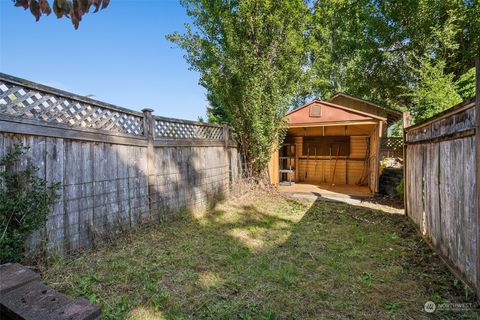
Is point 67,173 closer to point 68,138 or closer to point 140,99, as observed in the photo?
point 68,138

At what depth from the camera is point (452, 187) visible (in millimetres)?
2633

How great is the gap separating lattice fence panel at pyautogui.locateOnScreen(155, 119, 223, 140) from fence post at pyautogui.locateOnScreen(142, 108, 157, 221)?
7.2 inches

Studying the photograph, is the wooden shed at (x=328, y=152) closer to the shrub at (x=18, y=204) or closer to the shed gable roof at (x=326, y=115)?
the shed gable roof at (x=326, y=115)

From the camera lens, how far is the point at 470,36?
9750 mm

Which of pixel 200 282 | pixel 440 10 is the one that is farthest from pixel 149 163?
pixel 440 10

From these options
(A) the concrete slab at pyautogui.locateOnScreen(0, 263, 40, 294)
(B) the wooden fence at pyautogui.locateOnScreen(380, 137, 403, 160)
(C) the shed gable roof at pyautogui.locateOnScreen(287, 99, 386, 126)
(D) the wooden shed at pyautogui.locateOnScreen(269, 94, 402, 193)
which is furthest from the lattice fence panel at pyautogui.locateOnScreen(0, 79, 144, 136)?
(B) the wooden fence at pyautogui.locateOnScreen(380, 137, 403, 160)

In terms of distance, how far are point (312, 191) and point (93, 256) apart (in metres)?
6.55

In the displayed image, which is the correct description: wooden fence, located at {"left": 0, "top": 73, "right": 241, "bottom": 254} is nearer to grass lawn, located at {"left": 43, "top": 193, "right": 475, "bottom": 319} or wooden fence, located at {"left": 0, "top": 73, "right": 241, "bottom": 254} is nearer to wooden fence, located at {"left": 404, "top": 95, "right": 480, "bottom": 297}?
grass lawn, located at {"left": 43, "top": 193, "right": 475, "bottom": 319}

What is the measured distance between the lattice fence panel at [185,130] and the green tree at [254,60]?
864mm

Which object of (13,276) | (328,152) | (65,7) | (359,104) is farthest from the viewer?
(359,104)

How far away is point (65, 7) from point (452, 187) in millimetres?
3587

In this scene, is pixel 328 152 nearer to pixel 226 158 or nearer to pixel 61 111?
pixel 226 158

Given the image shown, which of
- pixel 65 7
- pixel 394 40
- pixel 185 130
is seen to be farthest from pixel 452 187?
pixel 394 40

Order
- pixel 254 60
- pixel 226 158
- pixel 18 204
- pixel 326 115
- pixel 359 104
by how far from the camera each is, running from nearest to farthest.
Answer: pixel 18 204 < pixel 254 60 < pixel 226 158 < pixel 326 115 < pixel 359 104
